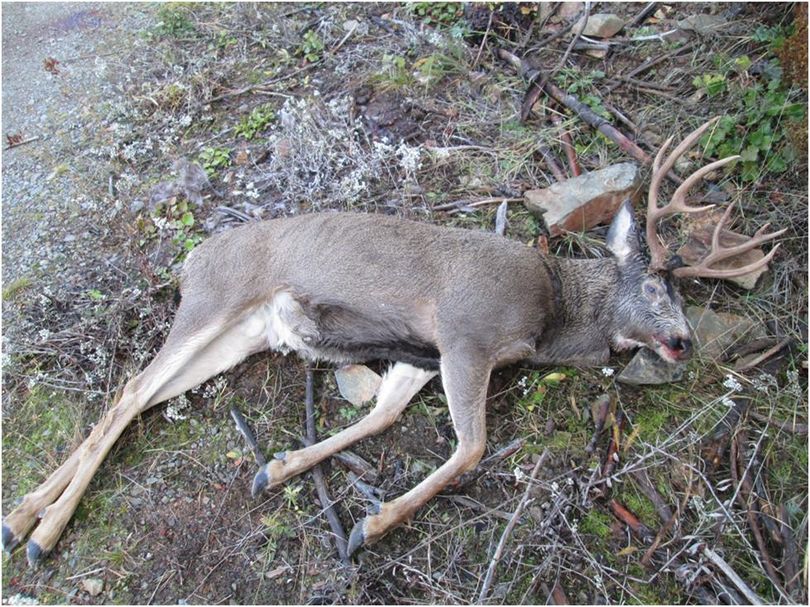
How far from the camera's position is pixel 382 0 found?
608cm

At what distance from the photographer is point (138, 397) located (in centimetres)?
371

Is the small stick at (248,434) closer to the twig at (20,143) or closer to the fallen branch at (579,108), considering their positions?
the fallen branch at (579,108)

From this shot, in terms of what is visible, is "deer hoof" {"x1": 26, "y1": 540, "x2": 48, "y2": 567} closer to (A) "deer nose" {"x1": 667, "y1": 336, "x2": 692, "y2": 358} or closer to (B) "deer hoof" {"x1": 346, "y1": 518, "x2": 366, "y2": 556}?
(B) "deer hoof" {"x1": 346, "y1": 518, "x2": 366, "y2": 556}

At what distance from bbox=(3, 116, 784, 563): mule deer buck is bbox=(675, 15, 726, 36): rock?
2.03 meters

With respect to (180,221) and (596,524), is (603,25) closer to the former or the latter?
(180,221)

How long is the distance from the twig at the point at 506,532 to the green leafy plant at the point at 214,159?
3.23m

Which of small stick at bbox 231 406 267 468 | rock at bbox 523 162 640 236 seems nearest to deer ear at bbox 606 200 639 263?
rock at bbox 523 162 640 236

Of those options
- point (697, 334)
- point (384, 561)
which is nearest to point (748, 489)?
point (697, 334)

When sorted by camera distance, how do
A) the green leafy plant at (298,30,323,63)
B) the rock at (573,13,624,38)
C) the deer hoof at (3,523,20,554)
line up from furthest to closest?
the green leafy plant at (298,30,323,63) → the rock at (573,13,624,38) → the deer hoof at (3,523,20,554)

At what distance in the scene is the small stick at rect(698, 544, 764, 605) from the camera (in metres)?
2.98

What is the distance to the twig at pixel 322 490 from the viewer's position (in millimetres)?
3278

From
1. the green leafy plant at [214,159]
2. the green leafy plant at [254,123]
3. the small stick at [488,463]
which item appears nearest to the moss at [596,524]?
the small stick at [488,463]

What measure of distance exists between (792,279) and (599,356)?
1342mm

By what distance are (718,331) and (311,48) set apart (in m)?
4.09
